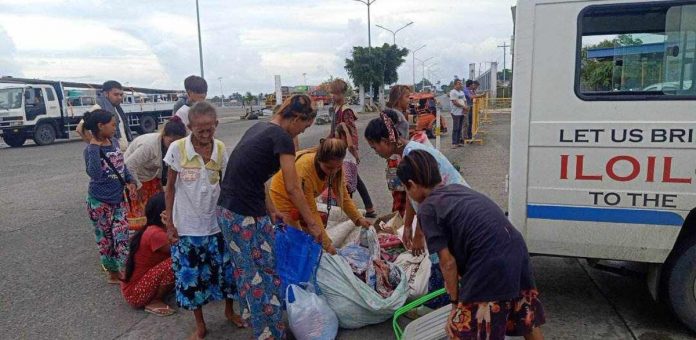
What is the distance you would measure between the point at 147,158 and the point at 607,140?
3.74m

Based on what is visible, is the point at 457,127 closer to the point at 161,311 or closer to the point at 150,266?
the point at 150,266

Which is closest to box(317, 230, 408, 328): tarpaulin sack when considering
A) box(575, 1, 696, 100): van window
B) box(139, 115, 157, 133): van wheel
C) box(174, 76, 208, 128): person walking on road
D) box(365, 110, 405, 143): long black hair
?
box(365, 110, 405, 143): long black hair

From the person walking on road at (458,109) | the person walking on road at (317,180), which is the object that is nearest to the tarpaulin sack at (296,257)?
the person walking on road at (317,180)

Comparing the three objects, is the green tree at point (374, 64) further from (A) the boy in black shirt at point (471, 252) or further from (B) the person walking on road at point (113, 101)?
(A) the boy in black shirt at point (471, 252)

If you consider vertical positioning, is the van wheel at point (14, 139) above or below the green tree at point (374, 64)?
below

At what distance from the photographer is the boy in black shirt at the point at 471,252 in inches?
91.2

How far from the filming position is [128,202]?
15.3ft

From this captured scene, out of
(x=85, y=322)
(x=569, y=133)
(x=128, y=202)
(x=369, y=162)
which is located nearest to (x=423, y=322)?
(x=569, y=133)

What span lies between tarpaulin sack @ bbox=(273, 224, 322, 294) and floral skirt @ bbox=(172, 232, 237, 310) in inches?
14.1

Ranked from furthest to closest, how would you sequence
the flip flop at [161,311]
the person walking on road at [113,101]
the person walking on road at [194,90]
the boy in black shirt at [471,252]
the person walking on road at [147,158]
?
the person walking on road at [113,101]
the person walking on road at [194,90]
the person walking on road at [147,158]
the flip flop at [161,311]
the boy in black shirt at [471,252]

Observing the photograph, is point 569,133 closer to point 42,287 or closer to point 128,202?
point 128,202

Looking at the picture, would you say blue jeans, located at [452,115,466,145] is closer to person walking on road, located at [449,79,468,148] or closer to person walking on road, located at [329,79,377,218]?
person walking on road, located at [449,79,468,148]

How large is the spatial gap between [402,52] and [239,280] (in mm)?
45813

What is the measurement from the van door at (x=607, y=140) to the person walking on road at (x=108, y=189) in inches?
132
